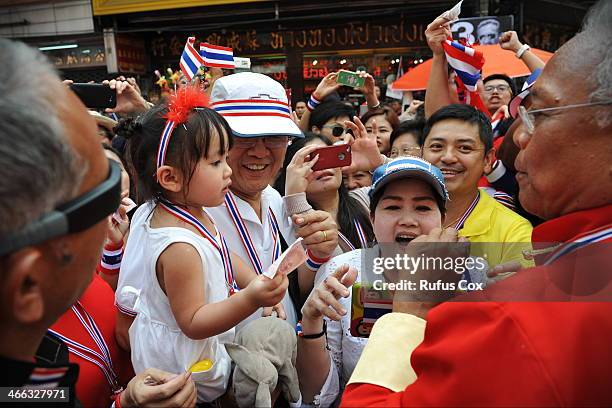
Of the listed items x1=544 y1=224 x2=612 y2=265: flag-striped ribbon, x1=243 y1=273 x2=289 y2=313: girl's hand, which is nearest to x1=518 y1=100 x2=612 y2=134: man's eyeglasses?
x1=544 y1=224 x2=612 y2=265: flag-striped ribbon

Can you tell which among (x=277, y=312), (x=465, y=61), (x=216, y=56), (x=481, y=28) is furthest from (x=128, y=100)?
(x=481, y=28)

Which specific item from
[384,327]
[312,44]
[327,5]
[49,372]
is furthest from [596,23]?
[312,44]

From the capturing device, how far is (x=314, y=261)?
2.20 m

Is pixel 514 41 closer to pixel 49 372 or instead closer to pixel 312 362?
pixel 312 362

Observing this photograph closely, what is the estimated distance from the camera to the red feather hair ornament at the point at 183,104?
180 centimetres

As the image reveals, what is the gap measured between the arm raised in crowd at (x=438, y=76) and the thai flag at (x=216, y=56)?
1442mm

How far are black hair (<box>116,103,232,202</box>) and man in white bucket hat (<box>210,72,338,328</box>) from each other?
407 mm

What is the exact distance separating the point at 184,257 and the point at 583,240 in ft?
3.78

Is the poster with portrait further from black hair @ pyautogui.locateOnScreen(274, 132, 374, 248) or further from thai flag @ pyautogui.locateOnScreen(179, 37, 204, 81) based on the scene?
black hair @ pyautogui.locateOnScreen(274, 132, 374, 248)

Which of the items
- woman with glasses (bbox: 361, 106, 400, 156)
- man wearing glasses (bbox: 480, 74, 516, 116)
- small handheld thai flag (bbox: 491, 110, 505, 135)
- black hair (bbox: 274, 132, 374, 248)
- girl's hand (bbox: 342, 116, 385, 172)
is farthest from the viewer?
man wearing glasses (bbox: 480, 74, 516, 116)

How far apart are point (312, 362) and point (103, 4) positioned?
1171 centimetres

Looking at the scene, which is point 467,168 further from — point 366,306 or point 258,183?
point 366,306

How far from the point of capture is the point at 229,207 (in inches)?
89.4

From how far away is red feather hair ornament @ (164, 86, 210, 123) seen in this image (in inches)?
70.8
